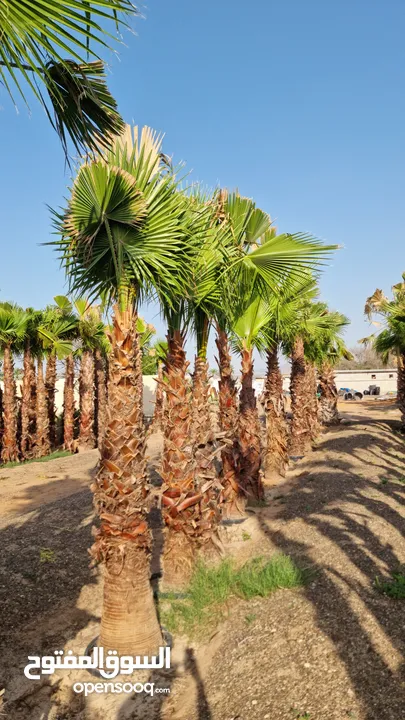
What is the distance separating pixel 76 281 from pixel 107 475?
2.37 meters

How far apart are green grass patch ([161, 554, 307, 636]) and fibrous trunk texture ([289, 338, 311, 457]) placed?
11919 millimetres

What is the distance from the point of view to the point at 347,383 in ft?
220

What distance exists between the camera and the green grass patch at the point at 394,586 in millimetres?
6060

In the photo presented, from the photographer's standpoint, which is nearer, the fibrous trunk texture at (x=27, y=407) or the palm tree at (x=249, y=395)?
the palm tree at (x=249, y=395)

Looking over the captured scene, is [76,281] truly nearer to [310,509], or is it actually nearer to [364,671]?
[364,671]

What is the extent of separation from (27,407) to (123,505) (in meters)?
19.0

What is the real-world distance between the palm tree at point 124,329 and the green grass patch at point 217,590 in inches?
29.9

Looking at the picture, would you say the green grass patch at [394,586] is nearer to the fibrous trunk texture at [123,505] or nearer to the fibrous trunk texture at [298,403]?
the fibrous trunk texture at [123,505]

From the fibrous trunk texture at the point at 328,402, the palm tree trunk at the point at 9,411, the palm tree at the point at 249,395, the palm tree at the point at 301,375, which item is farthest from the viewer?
the fibrous trunk texture at the point at 328,402

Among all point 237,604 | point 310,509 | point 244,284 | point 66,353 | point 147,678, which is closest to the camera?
point 147,678

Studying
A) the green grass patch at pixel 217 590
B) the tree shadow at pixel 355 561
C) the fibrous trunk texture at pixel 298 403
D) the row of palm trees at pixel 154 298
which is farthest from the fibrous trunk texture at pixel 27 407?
the green grass patch at pixel 217 590

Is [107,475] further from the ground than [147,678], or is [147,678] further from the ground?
[107,475]

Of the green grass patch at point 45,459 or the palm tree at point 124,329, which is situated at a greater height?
the palm tree at point 124,329

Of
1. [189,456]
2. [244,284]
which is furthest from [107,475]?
[244,284]
